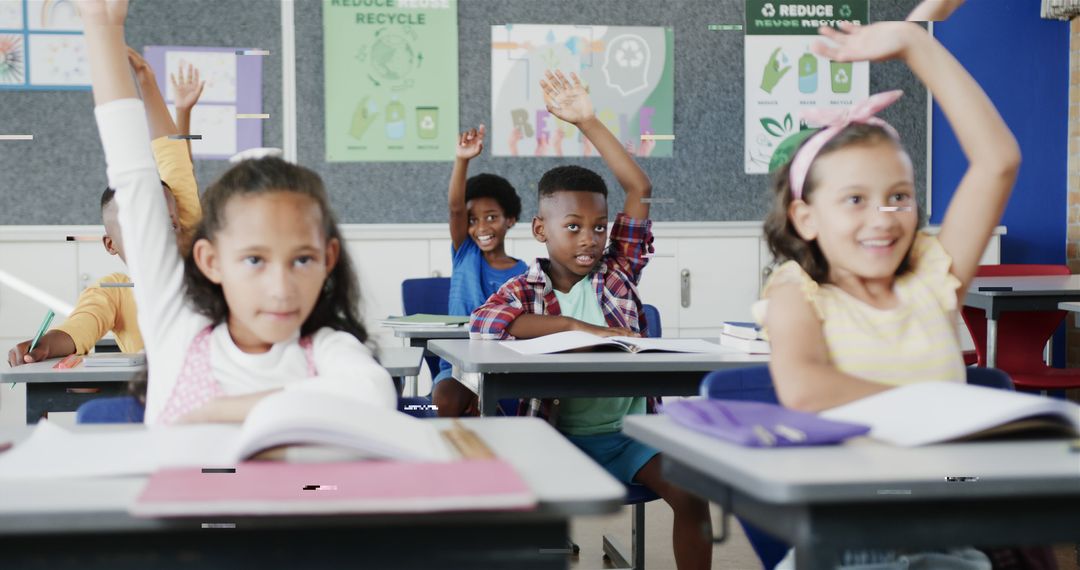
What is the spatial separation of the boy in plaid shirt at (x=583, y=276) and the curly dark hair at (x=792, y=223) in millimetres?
730

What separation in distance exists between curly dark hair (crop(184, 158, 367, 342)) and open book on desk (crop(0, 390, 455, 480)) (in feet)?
1.08

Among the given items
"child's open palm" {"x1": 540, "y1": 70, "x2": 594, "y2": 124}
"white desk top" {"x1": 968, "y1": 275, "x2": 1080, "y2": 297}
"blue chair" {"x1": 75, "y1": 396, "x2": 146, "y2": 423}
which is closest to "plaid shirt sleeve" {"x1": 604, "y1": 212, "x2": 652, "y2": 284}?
"child's open palm" {"x1": 540, "y1": 70, "x2": 594, "y2": 124}

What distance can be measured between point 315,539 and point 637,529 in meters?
1.72

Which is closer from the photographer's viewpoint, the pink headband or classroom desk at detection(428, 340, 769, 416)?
the pink headband

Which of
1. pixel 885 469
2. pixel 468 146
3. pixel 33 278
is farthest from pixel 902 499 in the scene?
pixel 33 278

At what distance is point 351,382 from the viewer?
3.52 feet

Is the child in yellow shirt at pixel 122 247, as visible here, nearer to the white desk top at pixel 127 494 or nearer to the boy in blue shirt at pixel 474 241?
the boy in blue shirt at pixel 474 241

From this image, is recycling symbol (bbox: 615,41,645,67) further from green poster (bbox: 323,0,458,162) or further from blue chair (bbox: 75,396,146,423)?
blue chair (bbox: 75,396,146,423)

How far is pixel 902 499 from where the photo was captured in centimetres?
80

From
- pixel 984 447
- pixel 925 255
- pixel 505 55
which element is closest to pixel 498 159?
pixel 505 55

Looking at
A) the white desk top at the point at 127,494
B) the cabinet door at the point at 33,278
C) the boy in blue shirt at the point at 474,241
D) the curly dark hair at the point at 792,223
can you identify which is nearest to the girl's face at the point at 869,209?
the curly dark hair at the point at 792,223

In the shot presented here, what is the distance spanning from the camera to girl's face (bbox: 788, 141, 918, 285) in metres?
1.29

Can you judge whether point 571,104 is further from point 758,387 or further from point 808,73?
point 808,73

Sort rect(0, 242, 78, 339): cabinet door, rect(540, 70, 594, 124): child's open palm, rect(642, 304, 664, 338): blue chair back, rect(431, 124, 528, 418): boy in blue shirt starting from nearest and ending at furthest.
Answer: rect(540, 70, 594, 124): child's open palm → rect(642, 304, 664, 338): blue chair back → rect(431, 124, 528, 418): boy in blue shirt → rect(0, 242, 78, 339): cabinet door
